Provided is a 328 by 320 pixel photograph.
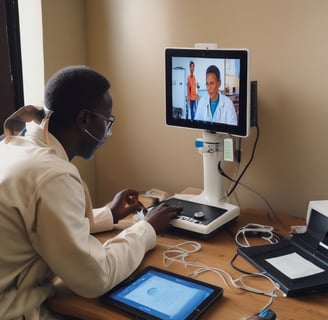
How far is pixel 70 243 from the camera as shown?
1.20 meters

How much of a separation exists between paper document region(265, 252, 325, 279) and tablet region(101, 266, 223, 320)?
0.76ft

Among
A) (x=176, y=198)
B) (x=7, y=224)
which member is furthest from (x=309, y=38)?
(x=7, y=224)

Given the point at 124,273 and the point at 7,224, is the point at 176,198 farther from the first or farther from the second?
the point at 7,224

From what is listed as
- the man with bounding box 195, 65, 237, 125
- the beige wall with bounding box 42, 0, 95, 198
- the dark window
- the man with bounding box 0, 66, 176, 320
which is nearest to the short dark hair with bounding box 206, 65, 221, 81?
the man with bounding box 195, 65, 237, 125

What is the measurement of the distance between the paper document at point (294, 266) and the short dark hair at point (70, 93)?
2.41ft

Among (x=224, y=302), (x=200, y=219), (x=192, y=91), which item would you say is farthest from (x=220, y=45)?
(x=224, y=302)

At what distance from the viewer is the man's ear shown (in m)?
1.40

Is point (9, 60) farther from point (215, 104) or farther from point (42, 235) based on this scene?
point (42, 235)

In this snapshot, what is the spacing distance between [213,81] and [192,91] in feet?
0.34

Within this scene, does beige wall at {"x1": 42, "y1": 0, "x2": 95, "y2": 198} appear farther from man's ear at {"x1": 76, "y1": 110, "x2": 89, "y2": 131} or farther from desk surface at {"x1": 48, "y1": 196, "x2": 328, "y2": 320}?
desk surface at {"x1": 48, "y1": 196, "x2": 328, "y2": 320}

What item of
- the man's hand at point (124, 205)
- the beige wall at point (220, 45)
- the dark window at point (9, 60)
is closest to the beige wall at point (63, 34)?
the beige wall at point (220, 45)

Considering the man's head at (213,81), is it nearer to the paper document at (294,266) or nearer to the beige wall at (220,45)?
the beige wall at (220,45)

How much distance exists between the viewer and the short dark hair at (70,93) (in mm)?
1381

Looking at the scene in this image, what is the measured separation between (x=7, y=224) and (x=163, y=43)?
1.21m
